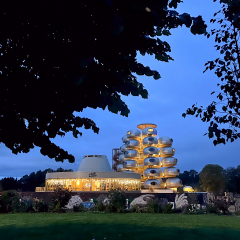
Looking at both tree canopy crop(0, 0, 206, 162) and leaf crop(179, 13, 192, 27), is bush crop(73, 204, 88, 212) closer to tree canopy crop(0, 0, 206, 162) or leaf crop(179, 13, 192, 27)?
tree canopy crop(0, 0, 206, 162)

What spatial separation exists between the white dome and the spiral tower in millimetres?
3183

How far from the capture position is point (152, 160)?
44906 mm

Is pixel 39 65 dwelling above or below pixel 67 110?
above

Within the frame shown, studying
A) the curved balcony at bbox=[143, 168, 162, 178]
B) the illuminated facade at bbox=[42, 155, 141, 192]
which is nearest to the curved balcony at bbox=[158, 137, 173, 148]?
the curved balcony at bbox=[143, 168, 162, 178]

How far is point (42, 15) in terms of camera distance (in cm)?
355

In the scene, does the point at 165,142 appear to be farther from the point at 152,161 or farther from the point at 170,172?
the point at 170,172

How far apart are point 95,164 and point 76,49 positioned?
43719mm

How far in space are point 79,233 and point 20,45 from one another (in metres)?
7.28

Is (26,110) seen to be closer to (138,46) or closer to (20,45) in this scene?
(20,45)

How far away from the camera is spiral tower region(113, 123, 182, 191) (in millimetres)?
43906

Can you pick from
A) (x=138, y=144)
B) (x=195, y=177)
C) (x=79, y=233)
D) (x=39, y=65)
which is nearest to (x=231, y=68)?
(x=39, y=65)

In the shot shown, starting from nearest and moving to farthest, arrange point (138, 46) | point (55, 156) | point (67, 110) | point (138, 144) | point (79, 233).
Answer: point (138, 46)
point (67, 110)
point (55, 156)
point (79, 233)
point (138, 144)

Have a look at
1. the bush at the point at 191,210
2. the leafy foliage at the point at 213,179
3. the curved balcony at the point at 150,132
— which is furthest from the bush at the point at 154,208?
the leafy foliage at the point at 213,179

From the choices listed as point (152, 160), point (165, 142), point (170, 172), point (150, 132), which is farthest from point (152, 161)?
point (150, 132)
